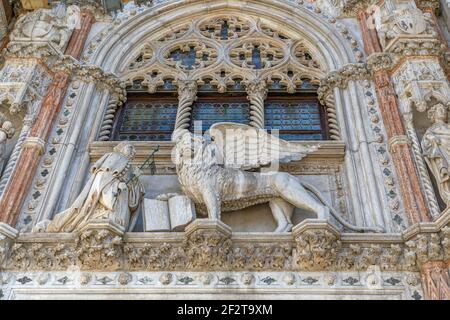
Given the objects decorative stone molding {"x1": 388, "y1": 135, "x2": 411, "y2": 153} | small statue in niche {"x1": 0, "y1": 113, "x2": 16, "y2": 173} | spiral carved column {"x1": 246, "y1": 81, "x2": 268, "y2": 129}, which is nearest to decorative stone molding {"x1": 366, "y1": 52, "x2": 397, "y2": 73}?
decorative stone molding {"x1": 388, "y1": 135, "x2": 411, "y2": 153}

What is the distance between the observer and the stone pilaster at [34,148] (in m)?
8.23

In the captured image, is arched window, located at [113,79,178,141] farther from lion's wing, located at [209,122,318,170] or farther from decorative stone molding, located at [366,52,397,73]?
decorative stone molding, located at [366,52,397,73]

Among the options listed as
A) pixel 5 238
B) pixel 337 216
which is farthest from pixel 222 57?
pixel 5 238

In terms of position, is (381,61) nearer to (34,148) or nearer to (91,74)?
(91,74)

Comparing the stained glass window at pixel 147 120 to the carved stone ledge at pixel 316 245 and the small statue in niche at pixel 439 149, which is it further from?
the small statue in niche at pixel 439 149

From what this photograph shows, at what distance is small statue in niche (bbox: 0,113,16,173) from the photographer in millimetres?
8945

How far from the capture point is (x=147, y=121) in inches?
434

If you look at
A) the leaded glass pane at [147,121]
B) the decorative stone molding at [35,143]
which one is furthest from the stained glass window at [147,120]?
the decorative stone molding at [35,143]

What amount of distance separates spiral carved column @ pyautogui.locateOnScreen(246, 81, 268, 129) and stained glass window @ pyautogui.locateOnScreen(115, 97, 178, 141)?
1.58m

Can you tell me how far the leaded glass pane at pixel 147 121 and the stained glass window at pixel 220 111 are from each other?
20.0 inches

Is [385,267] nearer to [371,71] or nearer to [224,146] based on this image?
[224,146]
